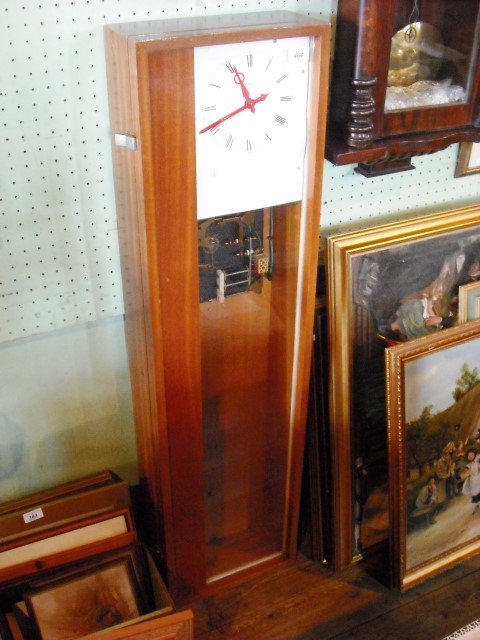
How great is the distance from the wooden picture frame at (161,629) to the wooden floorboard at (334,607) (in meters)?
0.37

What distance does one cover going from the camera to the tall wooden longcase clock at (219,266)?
1.09 metres

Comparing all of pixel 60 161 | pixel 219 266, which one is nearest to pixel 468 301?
pixel 219 266

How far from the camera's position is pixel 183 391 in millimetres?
1387

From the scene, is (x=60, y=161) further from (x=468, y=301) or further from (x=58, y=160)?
(x=468, y=301)

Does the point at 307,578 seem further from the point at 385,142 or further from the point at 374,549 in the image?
the point at 385,142

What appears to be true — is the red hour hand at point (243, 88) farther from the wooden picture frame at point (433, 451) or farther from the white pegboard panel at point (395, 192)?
the wooden picture frame at point (433, 451)

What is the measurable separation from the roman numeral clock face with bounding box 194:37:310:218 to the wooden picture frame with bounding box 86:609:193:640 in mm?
808

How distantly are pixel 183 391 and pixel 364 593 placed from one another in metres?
0.84

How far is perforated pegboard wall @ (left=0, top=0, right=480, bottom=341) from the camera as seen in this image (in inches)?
44.1

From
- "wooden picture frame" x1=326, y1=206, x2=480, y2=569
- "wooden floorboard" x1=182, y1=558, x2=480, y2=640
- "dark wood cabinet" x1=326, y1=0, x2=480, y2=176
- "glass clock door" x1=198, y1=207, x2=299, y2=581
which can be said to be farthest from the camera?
"wooden floorboard" x1=182, y1=558, x2=480, y2=640

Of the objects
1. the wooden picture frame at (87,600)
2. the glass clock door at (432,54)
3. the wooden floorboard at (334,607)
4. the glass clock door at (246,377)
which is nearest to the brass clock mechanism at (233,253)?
the glass clock door at (246,377)

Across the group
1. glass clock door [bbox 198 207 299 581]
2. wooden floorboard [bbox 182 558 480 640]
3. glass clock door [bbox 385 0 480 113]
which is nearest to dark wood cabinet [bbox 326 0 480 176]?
glass clock door [bbox 385 0 480 113]

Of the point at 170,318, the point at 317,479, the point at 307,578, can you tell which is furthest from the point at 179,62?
the point at 307,578

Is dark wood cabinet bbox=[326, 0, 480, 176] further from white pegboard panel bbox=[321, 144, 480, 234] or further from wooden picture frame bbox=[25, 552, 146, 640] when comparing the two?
wooden picture frame bbox=[25, 552, 146, 640]
